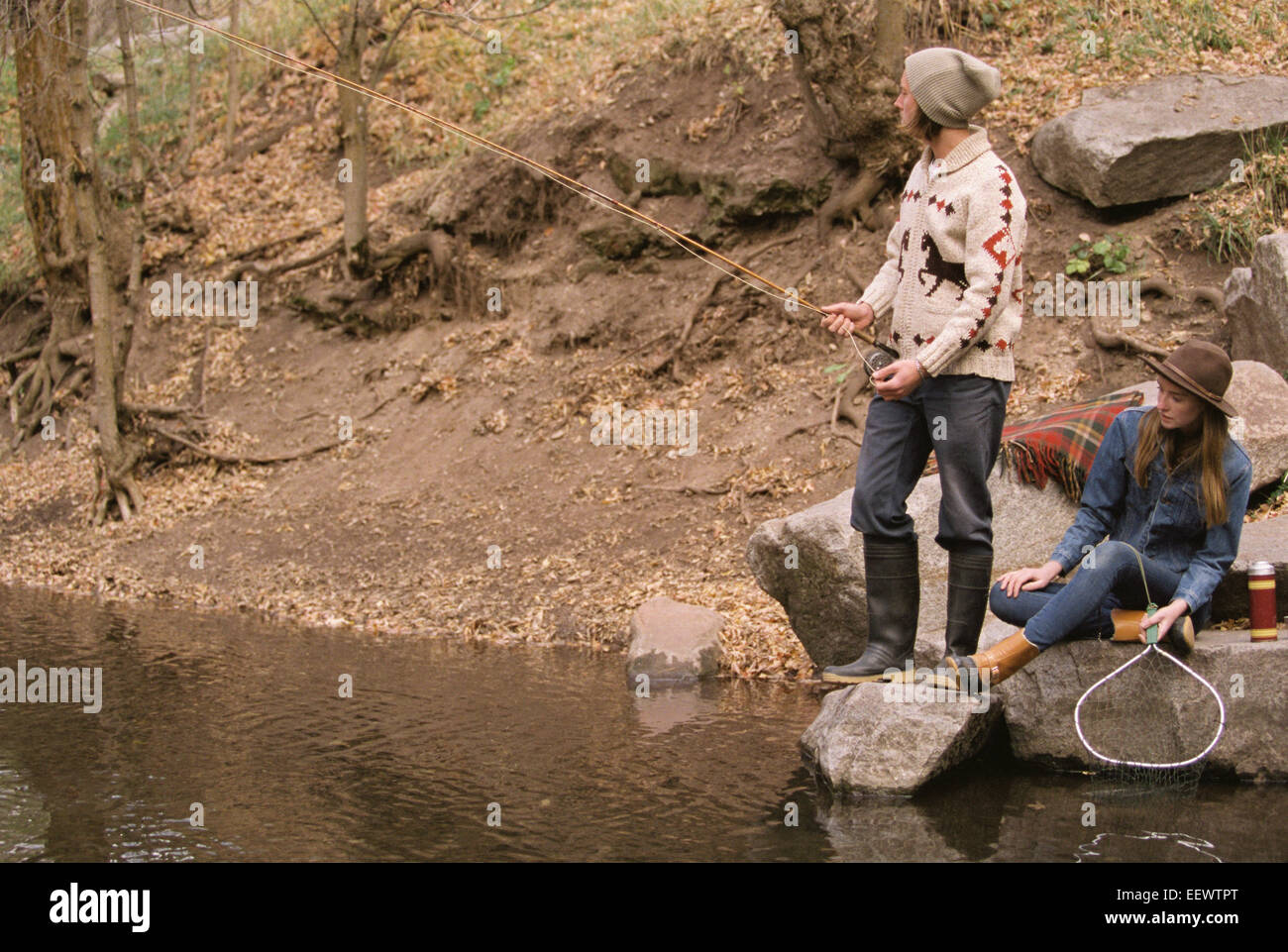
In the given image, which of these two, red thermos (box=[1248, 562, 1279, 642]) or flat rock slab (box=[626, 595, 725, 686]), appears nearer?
red thermos (box=[1248, 562, 1279, 642])

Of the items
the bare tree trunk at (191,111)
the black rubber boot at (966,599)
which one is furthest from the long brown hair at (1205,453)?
the bare tree trunk at (191,111)

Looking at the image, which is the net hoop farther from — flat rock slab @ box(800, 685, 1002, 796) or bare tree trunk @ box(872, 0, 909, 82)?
bare tree trunk @ box(872, 0, 909, 82)

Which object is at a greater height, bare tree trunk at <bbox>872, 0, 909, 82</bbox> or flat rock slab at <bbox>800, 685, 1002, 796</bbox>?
bare tree trunk at <bbox>872, 0, 909, 82</bbox>

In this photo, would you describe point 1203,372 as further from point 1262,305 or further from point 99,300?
point 99,300

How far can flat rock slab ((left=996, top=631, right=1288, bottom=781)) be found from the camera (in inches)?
180

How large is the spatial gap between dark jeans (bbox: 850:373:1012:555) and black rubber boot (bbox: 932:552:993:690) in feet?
0.19

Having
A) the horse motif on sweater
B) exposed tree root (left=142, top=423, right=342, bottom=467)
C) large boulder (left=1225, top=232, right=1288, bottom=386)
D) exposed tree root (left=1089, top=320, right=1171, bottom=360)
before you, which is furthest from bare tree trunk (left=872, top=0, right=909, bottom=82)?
the horse motif on sweater

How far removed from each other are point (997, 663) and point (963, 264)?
1.44 meters

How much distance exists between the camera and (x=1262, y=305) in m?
8.09

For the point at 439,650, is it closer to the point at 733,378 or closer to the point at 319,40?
the point at 733,378

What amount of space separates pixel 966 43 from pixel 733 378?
12.9ft

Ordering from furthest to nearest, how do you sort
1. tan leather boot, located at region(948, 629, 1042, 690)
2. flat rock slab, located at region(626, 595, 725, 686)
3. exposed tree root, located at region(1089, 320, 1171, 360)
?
exposed tree root, located at region(1089, 320, 1171, 360) → flat rock slab, located at region(626, 595, 725, 686) → tan leather boot, located at region(948, 629, 1042, 690)

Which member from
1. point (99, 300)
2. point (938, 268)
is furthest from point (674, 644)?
point (99, 300)

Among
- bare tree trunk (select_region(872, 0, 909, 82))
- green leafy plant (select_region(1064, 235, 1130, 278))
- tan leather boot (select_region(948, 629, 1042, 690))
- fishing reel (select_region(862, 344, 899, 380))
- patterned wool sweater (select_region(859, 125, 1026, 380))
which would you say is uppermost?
bare tree trunk (select_region(872, 0, 909, 82))
